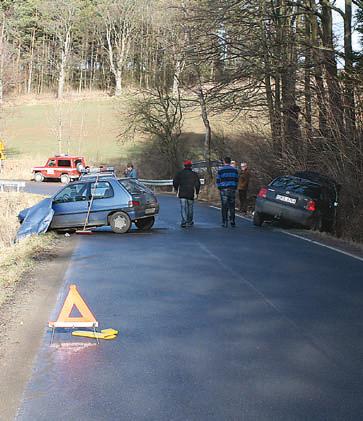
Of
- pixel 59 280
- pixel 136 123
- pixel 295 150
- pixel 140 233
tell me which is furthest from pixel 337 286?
pixel 136 123

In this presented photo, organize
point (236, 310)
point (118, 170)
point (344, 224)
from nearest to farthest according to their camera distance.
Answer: point (236, 310), point (344, 224), point (118, 170)

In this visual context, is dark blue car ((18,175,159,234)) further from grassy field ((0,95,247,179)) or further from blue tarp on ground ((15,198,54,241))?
grassy field ((0,95,247,179))

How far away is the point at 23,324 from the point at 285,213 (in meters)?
12.4

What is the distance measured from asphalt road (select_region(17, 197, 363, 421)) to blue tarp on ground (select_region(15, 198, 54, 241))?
5034 millimetres

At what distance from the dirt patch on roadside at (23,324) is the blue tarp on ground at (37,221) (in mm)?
4923

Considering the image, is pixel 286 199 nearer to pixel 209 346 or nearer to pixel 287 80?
pixel 287 80

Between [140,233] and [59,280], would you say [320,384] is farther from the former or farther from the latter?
[140,233]

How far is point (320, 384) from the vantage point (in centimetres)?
582

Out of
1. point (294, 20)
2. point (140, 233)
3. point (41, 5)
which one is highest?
point (41, 5)

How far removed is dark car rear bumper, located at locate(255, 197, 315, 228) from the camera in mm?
19172

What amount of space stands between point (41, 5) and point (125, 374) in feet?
283

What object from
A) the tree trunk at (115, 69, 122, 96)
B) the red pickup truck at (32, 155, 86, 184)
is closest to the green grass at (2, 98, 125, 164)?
the tree trunk at (115, 69, 122, 96)

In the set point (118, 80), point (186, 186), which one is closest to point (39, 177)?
point (186, 186)

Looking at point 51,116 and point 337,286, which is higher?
point 51,116
